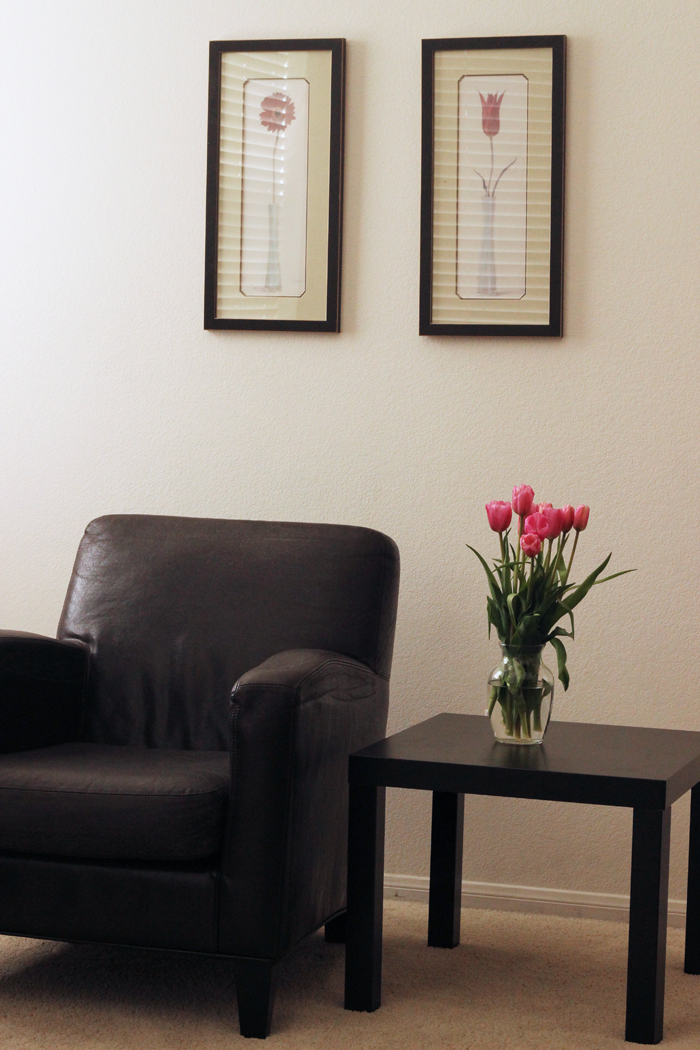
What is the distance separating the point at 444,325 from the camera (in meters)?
2.81

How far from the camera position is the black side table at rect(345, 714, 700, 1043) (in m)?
1.95

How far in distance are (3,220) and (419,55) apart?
1.12 m

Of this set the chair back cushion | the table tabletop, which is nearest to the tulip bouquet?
the table tabletop

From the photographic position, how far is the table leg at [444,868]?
8.11ft

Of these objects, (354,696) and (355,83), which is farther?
(355,83)

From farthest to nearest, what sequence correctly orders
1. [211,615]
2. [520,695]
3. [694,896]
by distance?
[211,615] < [694,896] < [520,695]

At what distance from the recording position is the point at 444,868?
2.48 metres

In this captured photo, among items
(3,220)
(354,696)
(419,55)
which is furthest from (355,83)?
(354,696)

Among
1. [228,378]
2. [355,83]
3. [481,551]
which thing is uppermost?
[355,83]

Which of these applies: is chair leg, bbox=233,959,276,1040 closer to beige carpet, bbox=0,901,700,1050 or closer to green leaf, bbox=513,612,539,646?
beige carpet, bbox=0,901,700,1050

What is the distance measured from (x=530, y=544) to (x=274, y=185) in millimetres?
1283

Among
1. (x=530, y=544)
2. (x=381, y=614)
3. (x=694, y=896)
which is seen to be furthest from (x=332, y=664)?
(x=694, y=896)

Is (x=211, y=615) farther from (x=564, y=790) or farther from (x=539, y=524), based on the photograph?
(x=564, y=790)

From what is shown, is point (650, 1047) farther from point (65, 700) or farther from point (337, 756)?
point (65, 700)
